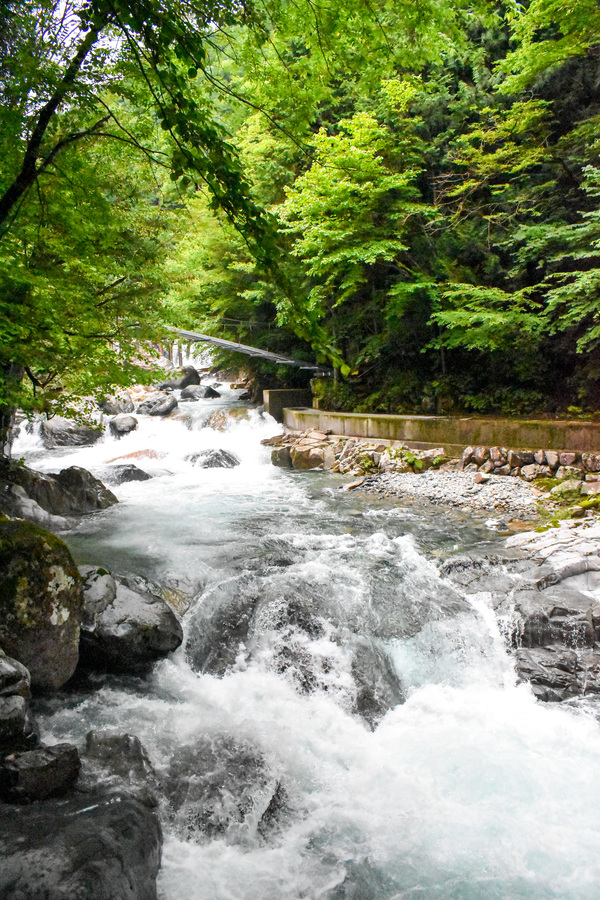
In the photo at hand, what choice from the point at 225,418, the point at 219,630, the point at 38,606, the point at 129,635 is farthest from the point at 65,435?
the point at 38,606

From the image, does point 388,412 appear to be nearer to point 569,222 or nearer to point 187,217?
point 569,222

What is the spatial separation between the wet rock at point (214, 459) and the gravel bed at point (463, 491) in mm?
4205

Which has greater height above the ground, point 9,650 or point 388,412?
point 388,412

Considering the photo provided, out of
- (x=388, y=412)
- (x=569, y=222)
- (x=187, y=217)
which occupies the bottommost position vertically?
(x=388, y=412)

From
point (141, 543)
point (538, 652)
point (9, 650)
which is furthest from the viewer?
point (141, 543)

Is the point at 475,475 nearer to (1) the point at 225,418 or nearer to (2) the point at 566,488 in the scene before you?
(2) the point at 566,488

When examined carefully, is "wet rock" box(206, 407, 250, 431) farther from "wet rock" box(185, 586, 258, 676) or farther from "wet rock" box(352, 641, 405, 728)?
"wet rock" box(352, 641, 405, 728)

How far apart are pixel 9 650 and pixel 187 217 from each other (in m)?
6.90

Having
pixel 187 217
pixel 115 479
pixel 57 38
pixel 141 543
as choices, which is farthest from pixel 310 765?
pixel 115 479

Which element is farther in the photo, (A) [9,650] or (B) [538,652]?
(B) [538,652]

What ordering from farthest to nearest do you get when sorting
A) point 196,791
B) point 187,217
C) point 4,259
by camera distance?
point 187,217 → point 4,259 → point 196,791

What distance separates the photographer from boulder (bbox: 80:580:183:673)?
464 centimetres

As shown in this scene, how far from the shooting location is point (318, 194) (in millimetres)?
12086

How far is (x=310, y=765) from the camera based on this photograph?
4035 mm
